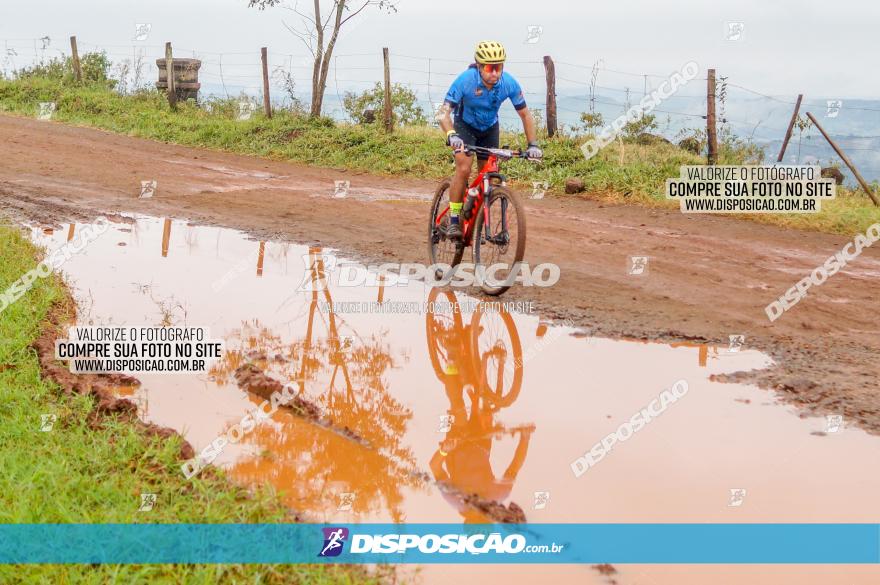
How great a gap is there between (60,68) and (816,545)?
2910 cm

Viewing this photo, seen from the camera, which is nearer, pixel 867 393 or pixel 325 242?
pixel 867 393

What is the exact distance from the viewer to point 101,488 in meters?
4.10

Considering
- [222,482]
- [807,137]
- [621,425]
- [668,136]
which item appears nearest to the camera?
[222,482]

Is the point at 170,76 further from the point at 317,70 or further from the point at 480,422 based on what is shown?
the point at 480,422

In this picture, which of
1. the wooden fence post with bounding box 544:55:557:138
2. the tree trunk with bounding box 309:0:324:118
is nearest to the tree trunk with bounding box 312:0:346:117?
the tree trunk with bounding box 309:0:324:118

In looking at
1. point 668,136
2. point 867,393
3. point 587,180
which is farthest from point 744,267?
point 668,136

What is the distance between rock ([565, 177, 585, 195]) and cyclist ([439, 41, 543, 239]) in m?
6.34

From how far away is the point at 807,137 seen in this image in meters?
17.8

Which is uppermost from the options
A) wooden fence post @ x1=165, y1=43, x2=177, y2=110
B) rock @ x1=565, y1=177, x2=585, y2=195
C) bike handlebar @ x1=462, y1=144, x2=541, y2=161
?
wooden fence post @ x1=165, y1=43, x2=177, y2=110

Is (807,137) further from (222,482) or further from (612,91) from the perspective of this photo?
(222,482)

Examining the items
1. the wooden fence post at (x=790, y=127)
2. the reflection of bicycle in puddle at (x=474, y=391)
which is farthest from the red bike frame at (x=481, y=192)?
the wooden fence post at (x=790, y=127)

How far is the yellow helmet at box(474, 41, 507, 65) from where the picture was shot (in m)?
7.90

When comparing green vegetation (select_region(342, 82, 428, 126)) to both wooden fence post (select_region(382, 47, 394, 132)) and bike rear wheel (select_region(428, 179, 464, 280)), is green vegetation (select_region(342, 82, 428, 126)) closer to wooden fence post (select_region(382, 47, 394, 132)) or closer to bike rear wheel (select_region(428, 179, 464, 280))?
wooden fence post (select_region(382, 47, 394, 132))

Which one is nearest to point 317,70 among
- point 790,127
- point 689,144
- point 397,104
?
point 397,104
